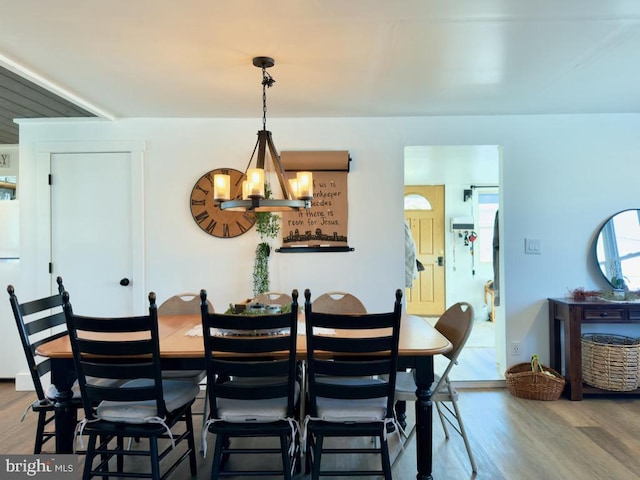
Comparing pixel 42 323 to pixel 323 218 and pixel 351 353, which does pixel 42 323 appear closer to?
pixel 351 353

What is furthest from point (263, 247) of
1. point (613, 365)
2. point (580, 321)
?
point (613, 365)

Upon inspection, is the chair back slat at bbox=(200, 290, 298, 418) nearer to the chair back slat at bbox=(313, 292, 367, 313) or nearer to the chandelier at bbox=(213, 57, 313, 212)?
the chandelier at bbox=(213, 57, 313, 212)

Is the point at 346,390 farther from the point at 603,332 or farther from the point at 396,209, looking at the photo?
the point at 603,332

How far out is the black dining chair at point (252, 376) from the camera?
1662 mm

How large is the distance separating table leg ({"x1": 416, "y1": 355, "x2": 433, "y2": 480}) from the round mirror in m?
2.43

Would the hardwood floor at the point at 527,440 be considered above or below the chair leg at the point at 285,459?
below

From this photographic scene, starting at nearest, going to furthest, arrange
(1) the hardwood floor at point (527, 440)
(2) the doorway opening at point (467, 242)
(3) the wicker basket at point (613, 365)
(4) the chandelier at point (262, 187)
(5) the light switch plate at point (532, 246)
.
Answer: (4) the chandelier at point (262, 187)
(1) the hardwood floor at point (527, 440)
(3) the wicker basket at point (613, 365)
(5) the light switch plate at point (532, 246)
(2) the doorway opening at point (467, 242)

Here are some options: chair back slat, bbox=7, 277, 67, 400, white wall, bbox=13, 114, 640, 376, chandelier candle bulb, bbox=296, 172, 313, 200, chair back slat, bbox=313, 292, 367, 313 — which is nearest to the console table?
white wall, bbox=13, 114, 640, 376

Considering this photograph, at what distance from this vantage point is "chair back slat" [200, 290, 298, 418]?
5.43 feet

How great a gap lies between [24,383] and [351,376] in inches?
125

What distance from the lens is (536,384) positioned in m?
3.11

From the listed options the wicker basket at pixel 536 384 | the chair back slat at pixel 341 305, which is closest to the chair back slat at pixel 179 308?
the chair back slat at pixel 341 305

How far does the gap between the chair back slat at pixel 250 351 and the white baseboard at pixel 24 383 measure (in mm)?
2572

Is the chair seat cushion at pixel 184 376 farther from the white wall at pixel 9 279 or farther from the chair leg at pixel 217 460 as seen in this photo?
the white wall at pixel 9 279
